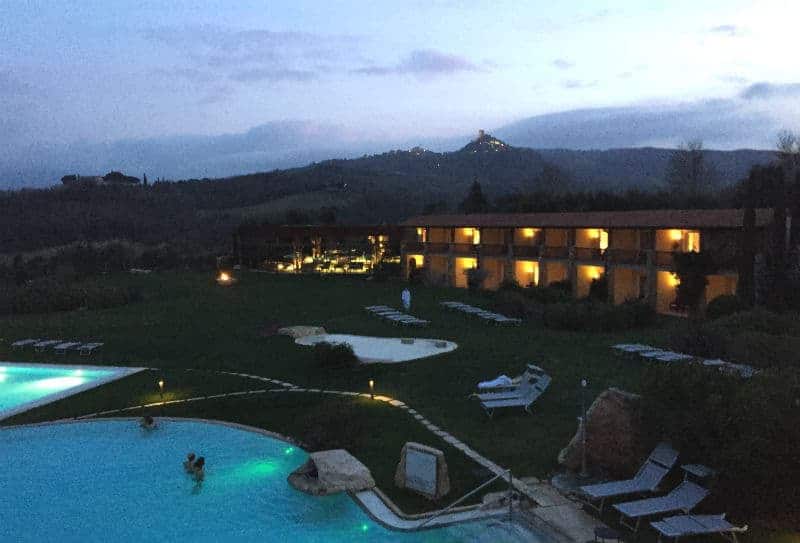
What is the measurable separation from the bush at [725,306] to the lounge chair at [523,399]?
13699 millimetres

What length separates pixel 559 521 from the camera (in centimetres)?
954

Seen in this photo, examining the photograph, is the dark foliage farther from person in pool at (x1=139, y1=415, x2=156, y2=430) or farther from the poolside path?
person in pool at (x1=139, y1=415, x2=156, y2=430)

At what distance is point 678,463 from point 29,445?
13801 millimetres

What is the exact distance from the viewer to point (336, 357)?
65.8 ft

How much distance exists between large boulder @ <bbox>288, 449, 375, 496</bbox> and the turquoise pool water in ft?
0.55

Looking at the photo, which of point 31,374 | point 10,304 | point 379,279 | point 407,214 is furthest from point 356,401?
point 407,214

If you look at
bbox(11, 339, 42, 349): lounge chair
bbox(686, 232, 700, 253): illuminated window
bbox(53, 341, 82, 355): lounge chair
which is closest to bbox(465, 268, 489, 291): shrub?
bbox(686, 232, 700, 253): illuminated window

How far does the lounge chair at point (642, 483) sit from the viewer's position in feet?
31.9

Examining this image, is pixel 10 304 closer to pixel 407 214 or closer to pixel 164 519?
pixel 164 519

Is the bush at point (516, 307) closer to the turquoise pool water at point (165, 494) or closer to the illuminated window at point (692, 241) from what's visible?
the illuminated window at point (692, 241)

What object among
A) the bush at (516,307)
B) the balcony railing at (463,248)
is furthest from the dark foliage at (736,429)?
the balcony railing at (463,248)

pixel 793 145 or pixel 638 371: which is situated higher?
pixel 793 145

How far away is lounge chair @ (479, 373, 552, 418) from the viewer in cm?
1490

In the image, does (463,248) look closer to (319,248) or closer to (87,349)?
(319,248)
